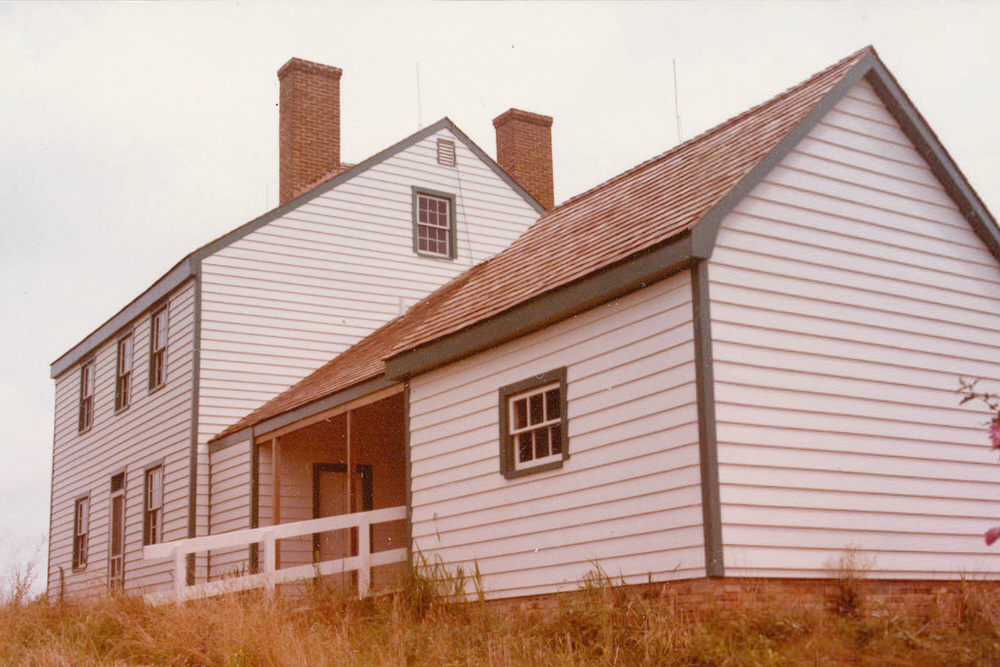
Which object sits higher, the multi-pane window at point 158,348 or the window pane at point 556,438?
the multi-pane window at point 158,348

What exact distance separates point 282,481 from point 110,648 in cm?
758

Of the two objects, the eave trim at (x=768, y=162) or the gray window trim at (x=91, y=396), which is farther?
the gray window trim at (x=91, y=396)

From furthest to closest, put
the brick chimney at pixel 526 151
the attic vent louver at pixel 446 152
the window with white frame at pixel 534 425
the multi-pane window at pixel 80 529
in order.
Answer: the brick chimney at pixel 526 151 → the multi-pane window at pixel 80 529 → the attic vent louver at pixel 446 152 → the window with white frame at pixel 534 425

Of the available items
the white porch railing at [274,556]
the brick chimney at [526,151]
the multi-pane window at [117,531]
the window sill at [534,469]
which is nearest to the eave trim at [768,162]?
the window sill at [534,469]

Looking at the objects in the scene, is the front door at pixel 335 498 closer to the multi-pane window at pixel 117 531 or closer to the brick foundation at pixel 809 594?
the multi-pane window at pixel 117 531

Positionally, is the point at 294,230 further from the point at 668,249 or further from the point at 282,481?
the point at 668,249

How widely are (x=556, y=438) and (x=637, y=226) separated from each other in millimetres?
2461

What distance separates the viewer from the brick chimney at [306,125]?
23.8m

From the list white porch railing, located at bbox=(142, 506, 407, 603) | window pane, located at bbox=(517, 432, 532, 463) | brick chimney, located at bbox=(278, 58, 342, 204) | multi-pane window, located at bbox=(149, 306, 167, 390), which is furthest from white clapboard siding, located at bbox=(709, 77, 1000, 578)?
multi-pane window, located at bbox=(149, 306, 167, 390)

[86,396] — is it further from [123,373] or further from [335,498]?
[335,498]

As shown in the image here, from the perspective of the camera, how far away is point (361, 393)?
17.3 m

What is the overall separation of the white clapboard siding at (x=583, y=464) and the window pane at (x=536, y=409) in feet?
0.94

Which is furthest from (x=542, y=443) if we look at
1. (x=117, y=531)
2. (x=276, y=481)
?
(x=117, y=531)

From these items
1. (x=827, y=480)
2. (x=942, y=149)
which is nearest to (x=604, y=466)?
(x=827, y=480)
